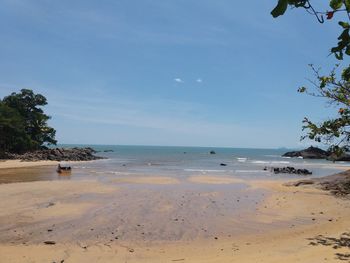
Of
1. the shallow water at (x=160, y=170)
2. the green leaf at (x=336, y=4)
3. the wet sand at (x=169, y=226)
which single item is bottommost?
the wet sand at (x=169, y=226)

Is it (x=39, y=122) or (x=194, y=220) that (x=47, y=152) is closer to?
(x=39, y=122)

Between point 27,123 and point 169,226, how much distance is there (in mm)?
69050

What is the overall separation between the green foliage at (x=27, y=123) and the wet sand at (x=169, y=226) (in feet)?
164

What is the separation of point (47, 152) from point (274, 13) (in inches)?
2768

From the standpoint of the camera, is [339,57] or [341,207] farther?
[341,207]

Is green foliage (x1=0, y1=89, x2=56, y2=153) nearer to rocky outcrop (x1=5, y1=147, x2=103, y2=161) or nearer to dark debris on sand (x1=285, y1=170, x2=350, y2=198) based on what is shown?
rocky outcrop (x1=5, y1=147, x2=103, y2=161)

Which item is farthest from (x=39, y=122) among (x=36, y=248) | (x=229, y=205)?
(x=36, y=248)

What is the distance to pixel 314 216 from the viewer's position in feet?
50.6

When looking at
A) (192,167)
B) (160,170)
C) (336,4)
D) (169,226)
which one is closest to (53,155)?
(192,167)

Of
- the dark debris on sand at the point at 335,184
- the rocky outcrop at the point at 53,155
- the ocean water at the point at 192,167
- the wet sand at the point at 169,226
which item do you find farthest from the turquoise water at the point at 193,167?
the wet sand at the point at 169,226

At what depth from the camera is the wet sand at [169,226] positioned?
31.8 feet

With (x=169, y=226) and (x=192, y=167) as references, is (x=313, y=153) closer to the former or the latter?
(x=192, y=167)

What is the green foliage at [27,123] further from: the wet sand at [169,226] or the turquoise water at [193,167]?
the wet sand at [169,226]

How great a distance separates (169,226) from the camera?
13367 millimetres
